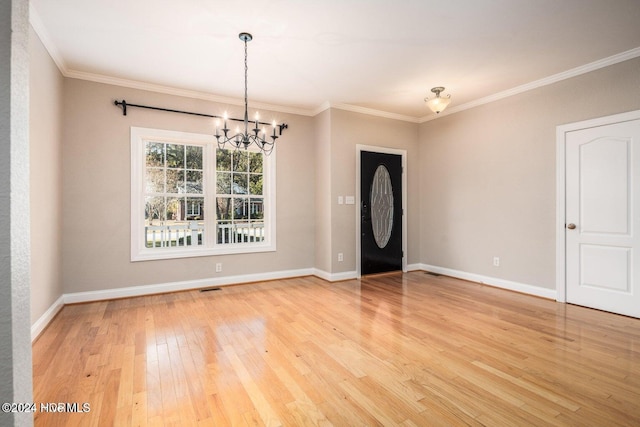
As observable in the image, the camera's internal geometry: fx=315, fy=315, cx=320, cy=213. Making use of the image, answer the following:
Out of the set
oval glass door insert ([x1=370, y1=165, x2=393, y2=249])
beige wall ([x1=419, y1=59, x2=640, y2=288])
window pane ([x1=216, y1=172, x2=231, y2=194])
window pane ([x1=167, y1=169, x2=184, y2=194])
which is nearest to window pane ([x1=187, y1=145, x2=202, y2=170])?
window pane ([x1=167, y1=169, x2=184, y2=194])

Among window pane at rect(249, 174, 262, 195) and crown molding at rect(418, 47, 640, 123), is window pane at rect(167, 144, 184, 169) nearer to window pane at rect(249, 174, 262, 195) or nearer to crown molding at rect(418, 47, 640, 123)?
window pane at rect(249, 174, 262, 195)

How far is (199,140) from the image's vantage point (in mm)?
4500

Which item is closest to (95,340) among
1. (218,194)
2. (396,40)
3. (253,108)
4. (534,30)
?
(218,194)

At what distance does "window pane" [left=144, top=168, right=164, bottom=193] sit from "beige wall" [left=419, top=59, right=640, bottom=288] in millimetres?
4356

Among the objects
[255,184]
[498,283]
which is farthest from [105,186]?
[498,283]

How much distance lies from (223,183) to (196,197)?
448mm

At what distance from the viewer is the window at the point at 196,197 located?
4.21 meters

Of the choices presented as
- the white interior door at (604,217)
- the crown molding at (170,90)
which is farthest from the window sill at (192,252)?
the white interior door at (604,217)

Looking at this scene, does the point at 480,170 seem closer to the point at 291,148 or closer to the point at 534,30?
the point at 534,30

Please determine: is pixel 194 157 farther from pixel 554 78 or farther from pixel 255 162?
pixel 554 78

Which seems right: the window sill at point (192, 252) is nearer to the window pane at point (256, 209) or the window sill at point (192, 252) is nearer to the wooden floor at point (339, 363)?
the window pane at point (256, 209)

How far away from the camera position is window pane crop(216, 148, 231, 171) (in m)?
4.72

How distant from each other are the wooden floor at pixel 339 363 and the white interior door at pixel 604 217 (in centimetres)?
33

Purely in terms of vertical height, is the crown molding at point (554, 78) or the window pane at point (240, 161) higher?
the crown molding at point (554, 78)
